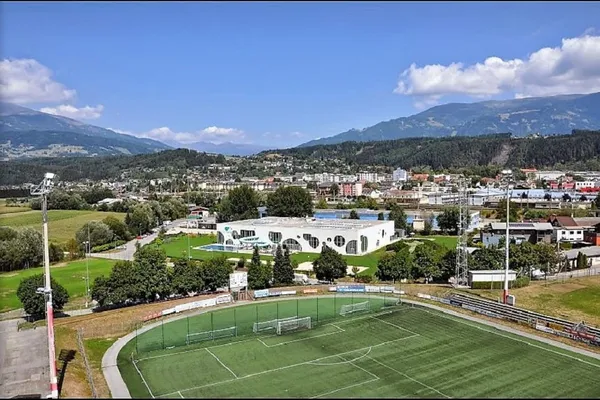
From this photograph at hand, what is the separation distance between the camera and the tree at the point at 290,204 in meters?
83.1

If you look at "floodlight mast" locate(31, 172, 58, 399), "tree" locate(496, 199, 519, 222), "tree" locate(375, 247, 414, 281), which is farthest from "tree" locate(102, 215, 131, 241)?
"tree" locate(496, 199, 519, 222)

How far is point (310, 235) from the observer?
196 ft

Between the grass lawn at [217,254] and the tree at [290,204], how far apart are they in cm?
1497

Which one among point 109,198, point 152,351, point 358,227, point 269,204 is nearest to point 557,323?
point 152,351

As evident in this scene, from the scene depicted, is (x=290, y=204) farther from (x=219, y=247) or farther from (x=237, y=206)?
(x=219, y=247)

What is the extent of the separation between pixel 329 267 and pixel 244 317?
11946 mm

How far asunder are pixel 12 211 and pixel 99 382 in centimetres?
7399

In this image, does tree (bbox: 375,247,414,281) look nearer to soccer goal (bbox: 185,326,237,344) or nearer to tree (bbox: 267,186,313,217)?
soccer goal (bbox: 185,326,237,344)

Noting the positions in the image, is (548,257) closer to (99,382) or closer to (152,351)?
(152,351)

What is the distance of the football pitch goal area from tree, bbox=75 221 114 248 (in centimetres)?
3816

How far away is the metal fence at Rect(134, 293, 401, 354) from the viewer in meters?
28.0

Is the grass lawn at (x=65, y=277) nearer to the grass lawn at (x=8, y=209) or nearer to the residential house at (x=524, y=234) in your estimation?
the grass lawn at (x=8, y=209)

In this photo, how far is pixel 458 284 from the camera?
4016cm

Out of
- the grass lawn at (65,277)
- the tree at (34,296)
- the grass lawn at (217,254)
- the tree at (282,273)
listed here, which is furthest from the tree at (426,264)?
the grass lawn at (65,277)
